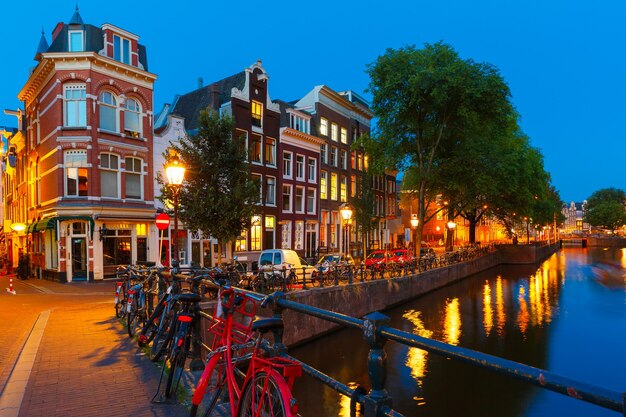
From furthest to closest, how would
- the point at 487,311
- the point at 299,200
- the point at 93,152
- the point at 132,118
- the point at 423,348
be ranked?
the point at 299,200
the point at 132,118
the point at 93,152
the point at 487,311
the point at 423,348

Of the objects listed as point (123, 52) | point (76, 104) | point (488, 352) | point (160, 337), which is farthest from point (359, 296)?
point (123, 52)

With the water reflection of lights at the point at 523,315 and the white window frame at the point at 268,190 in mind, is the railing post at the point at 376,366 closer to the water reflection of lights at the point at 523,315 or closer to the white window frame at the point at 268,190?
the water reflection of lights at the point at 523,315

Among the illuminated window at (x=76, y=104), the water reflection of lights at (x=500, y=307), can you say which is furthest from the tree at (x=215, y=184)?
the water reflection of lights at (x=500, y=307)

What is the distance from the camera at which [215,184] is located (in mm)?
23031

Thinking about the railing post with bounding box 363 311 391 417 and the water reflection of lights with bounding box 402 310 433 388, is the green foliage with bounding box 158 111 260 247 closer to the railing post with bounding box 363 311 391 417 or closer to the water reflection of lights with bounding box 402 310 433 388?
the water reflection of lights with bounding box 402 310 433 388

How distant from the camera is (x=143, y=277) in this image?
468 inches

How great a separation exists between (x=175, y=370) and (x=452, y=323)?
1823 centimetres

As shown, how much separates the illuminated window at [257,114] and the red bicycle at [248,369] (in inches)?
1225

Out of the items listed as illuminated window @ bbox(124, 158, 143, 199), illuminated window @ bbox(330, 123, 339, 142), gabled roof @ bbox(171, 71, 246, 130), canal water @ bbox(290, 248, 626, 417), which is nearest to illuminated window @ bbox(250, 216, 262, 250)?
gabled roof @ bbox(171, 71, 246, 130)

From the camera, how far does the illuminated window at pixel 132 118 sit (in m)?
29.0

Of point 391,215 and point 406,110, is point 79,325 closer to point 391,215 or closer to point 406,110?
point 406,110

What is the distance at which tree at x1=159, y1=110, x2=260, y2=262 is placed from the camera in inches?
888

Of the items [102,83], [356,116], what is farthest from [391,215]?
[102,83]

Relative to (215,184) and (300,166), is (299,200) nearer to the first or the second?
(300,166)
